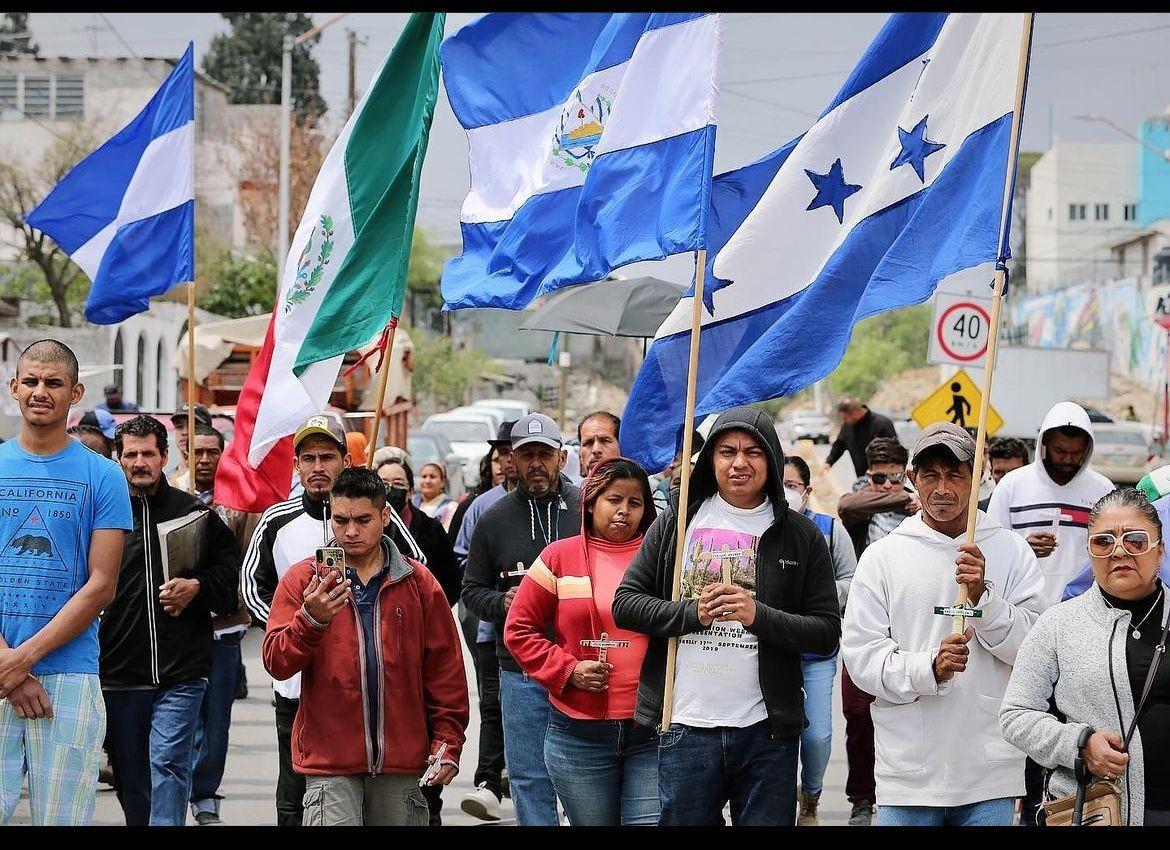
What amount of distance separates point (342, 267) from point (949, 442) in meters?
3.59

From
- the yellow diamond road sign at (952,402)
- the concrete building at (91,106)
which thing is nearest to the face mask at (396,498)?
the yellow diamond road sign at (952,402)

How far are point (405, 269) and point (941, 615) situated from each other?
3653 mm

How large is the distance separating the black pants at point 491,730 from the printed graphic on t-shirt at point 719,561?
3.51 m

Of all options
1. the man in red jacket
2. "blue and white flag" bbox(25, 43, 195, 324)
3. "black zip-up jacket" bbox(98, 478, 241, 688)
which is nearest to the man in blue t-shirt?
the man in red jacket

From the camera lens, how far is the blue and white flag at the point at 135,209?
1012cm

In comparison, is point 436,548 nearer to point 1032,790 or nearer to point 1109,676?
point 1032,790

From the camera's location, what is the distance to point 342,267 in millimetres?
8391

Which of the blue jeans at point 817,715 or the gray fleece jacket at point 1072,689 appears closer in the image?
the gray fleece jacket at point 1072,689

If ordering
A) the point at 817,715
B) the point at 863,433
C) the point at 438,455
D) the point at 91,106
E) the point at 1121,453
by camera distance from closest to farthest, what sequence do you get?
the point at 817,715 < the point at 863,433 < the point at 438,455 < the point at 1121,453 < the point at 91,106

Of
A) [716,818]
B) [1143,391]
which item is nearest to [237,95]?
[1143,391]

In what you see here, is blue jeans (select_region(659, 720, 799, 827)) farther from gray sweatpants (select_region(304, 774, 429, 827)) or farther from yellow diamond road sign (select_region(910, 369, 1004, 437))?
yellow diamond road sign (select_region(910, 369, 1004, 437))

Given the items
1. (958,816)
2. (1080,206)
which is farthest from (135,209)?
(1080,206)

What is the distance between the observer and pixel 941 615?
19.3 ft

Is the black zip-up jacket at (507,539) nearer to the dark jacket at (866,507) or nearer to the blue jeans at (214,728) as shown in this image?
the blue jeans at (214,728)
